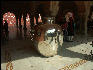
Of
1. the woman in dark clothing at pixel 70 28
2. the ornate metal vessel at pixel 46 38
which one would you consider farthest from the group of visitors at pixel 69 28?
the ornate metal vessel at pixel 46 38

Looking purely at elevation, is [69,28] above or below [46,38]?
above

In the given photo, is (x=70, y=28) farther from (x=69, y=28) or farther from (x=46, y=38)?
(x=46, y=38)

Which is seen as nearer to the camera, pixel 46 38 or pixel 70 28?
pixel 46 38

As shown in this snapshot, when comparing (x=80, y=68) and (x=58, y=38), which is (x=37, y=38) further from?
(x=80, y=68)

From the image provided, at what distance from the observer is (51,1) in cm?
737

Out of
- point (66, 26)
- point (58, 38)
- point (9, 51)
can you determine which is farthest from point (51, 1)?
point (9, 51)

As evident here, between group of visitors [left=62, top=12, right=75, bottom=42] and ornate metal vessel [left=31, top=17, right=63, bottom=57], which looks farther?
group of visitors [left=62, top=12, right=75, bottom=42]

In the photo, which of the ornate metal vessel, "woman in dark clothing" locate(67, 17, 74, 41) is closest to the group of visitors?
"woman in dark clothing" locate(67, 17, 74, 41)

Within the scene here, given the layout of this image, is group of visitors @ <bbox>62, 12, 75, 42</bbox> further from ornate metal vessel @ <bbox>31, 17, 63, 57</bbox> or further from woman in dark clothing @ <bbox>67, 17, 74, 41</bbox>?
ornate metal vessel @ <bbox>31, 17, 63, 57</bbox>

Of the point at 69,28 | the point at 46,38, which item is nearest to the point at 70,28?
the point at 69,28

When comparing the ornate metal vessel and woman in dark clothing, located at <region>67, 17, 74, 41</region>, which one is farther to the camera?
woman in dark clothing, located at <region>67, 17, 74, 41</region>

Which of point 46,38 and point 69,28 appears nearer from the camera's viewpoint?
point 46,38

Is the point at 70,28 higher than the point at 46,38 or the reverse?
higher

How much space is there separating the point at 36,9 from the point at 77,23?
3076mm
